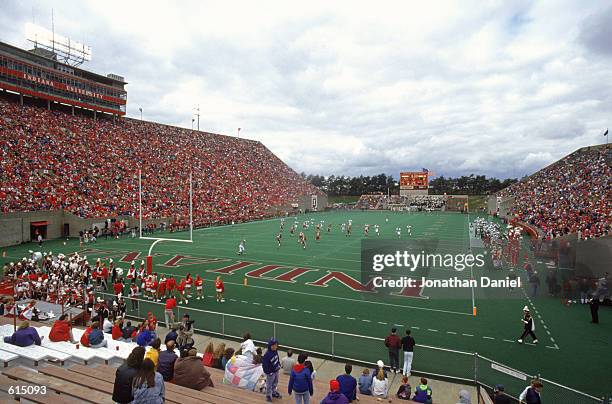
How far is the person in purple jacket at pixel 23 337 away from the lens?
7.03 meters

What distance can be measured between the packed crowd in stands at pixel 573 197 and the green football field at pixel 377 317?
8496 millimetres

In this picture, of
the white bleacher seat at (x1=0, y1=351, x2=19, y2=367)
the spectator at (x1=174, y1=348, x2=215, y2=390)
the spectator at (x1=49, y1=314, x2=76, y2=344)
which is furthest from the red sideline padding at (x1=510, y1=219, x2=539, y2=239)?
the white bleacher seat at (x1=0, y1=351, x2=19, y2=367)

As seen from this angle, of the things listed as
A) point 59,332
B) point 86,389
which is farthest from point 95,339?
point 86,389

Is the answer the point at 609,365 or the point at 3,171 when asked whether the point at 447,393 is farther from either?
the point at 3,171

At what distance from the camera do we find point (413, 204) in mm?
89688

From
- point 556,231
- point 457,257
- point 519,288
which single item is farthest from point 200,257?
point 556,231

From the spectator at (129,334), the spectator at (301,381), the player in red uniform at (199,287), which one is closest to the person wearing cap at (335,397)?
the spectator at (301,381)

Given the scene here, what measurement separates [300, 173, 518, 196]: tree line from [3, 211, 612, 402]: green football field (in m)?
106

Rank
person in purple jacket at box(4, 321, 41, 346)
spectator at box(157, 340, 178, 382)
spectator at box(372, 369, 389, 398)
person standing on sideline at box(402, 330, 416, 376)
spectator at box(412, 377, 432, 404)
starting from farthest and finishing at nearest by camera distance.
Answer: person standing on sideline at box(402, 330, 416, 376) < spectator at box(372, 369, 389, 398) < person in purple jacket at box(4, 321, 41, 346) < spectator at box(412, 377, 432, 404) < spectator at box(157, 340, 178, 382)

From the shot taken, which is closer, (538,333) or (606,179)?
(538,333)

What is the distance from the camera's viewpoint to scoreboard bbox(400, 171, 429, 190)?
275 ft

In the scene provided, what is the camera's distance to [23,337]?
7.05m

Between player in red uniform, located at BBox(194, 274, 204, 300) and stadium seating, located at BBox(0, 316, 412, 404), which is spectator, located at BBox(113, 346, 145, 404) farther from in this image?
player in red uniform, located at BBox(194, 274, 204, 300)

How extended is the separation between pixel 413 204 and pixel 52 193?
7263 centimetres
